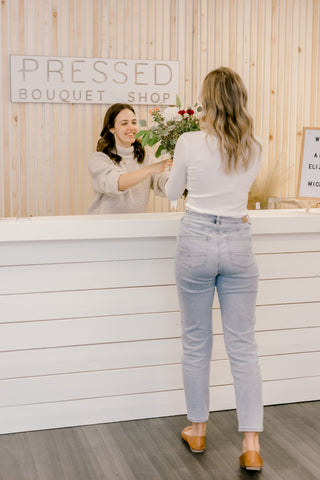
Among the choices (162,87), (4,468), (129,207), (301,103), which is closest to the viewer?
(4,468)

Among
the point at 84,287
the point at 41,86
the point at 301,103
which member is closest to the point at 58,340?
the point at 84,287

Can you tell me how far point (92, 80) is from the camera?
465cm

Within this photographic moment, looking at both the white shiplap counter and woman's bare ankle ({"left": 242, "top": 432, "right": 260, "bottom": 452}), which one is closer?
woman's bare ankle ({"left": 242, "top": 432, "right": 260, "bottom": 452})

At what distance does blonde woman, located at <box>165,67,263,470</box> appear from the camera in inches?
96.8

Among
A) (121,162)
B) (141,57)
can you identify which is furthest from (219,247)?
(141,57)

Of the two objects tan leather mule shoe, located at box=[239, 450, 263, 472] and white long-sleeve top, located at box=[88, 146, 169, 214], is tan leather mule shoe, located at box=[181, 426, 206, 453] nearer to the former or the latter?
tan leather mule shoe, located at box=[239, 450, 263, 472]

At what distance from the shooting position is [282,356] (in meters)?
3.31

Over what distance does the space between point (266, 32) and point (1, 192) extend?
2441mm

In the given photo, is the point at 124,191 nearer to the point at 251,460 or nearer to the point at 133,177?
the point at 133,177

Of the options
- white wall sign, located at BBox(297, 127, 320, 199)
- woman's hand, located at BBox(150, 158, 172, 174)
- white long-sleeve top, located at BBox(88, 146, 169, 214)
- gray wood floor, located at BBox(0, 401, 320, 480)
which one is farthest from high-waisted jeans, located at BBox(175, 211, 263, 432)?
white long-sleeve top, located at BBox(88, 146, 169, 214)

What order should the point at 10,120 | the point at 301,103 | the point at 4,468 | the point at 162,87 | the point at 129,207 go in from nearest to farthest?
the point at 4,468 → the point at 129,207 → the point at 10,120 → the point at 162,87 → the point at 301,103

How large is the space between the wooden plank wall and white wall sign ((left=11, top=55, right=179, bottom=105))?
0.21 ft

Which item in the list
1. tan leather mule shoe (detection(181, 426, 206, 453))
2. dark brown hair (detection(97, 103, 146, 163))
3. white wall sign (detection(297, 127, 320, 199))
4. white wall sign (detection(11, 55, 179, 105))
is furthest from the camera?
white wall sign (detection(11, 55, 179, 105))

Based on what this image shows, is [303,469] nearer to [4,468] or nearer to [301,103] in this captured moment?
[4,468]
